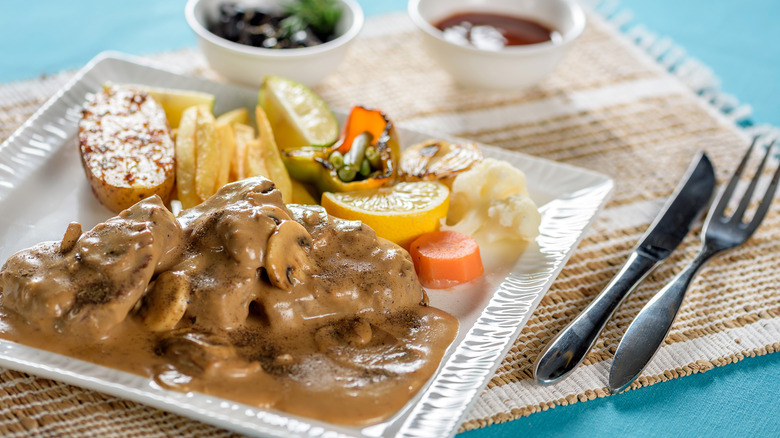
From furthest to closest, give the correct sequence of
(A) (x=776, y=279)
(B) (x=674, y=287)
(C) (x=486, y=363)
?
(A) (x=776, y=279) → (B) (x=674, y=287) → (C) (x=486, y=363)

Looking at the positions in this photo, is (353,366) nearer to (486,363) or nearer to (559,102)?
(486,363)

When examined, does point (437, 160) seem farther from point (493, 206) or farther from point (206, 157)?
point (206, 157)

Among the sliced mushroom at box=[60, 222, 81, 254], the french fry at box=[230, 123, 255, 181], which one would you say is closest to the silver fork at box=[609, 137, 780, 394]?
the french fry at box=[230, 123, 255, 181]


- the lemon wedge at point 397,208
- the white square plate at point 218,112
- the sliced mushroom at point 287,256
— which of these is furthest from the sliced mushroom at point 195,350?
the lemon wedge at point 397,208

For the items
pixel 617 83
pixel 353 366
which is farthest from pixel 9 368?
pixel 617 83

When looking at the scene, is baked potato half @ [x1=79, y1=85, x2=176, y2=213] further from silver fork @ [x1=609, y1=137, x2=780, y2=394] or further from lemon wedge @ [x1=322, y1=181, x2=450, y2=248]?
silver fork @ [x1=609, y1=137, x2=780, y2=394]

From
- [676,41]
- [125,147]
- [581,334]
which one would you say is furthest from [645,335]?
[676,41]

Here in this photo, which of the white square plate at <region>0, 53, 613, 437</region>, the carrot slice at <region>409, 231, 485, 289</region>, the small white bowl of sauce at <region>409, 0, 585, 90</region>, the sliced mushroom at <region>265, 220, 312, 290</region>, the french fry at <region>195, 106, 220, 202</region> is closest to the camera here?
the white square plate at <region>0, 53, 613, 437</region>
